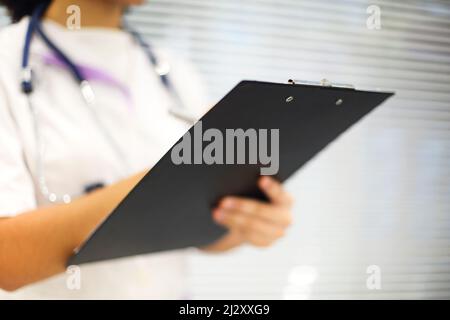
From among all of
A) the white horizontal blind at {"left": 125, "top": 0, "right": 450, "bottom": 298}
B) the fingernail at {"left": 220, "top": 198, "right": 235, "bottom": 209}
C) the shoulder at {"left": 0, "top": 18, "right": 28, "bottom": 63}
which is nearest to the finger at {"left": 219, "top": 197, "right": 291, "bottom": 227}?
the fingernail at {"left": 220, "top": 198, "right": 235, "bottom": 209}

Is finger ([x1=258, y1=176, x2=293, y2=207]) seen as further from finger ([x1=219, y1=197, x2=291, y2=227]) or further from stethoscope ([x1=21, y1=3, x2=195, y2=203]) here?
stethoscope ([x1=21, y1=3, x2=195, y2=203])

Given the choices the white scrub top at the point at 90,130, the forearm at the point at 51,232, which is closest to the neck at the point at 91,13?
the white scrub top at the point at 90,130

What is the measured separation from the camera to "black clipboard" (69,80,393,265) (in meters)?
0.63

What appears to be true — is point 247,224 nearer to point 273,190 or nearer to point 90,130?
→ point 273,190

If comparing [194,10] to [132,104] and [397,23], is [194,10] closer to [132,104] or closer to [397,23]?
[132,104]

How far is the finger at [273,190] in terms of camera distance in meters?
0.78

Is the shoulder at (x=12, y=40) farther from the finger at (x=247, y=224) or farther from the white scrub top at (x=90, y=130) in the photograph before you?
the finger at (x=247, y=224)

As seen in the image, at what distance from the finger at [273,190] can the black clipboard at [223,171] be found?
0.01 metres

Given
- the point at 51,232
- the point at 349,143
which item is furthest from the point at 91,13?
the point at 349,143

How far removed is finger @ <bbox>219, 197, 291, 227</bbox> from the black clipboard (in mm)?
13

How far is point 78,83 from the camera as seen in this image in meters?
0.86

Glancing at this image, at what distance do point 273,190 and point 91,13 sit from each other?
40 cm

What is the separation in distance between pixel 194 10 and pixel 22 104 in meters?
0.39
